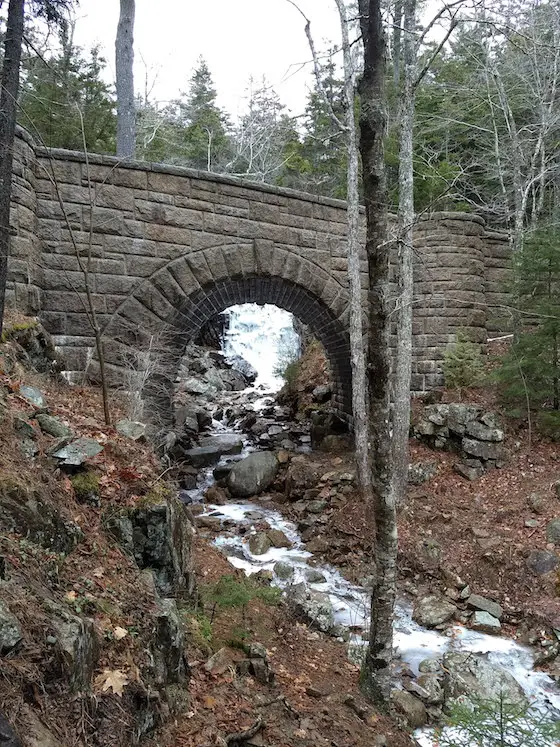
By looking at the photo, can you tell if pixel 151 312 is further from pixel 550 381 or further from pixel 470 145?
pixel 470 145

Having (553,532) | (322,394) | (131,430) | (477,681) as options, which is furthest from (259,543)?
(322,394)

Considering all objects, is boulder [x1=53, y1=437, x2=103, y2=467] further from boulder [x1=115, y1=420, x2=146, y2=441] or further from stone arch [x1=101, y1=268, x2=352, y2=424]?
stone arch [x1=101, y1=268, x2=352, y2=424]

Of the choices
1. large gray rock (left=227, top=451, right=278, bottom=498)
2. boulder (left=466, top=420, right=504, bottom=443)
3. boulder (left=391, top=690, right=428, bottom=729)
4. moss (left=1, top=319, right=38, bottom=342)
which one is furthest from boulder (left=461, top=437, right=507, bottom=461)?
moss (left=1, top=319, right=38, bottom=342)

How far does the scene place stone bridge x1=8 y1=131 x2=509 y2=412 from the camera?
7.34m

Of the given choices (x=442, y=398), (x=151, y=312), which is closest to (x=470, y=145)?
(x=442, y=398)

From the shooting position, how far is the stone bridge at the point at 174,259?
7336mm

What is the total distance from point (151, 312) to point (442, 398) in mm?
6365

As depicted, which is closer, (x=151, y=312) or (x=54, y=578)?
(x=54, y=578)

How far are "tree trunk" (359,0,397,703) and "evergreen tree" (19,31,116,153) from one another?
26.7ft

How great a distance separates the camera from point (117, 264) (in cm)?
790

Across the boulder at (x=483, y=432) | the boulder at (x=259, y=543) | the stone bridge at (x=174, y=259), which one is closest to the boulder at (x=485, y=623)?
the boulder at (x=259, y=543)

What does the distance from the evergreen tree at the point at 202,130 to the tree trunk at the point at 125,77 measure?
22.2 ft

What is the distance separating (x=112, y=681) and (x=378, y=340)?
2.93 metres

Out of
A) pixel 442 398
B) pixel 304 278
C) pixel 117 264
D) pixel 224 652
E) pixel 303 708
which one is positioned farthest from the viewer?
pixel 442 398
